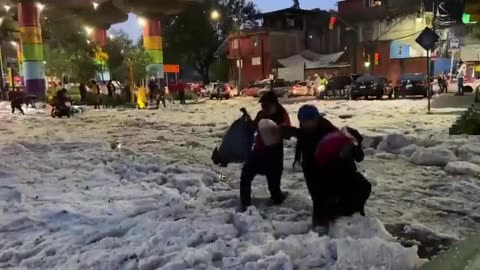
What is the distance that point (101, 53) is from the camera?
3666 cm

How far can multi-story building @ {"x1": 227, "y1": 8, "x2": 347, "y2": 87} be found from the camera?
51031 millimetres

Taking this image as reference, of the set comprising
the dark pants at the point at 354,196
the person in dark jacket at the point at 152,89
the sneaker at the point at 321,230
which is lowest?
the sneaker at the point at 321,230

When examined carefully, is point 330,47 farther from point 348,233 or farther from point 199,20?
point 348,233

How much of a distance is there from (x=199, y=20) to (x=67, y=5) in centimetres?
2915

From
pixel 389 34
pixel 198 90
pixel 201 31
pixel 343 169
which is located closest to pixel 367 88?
pixel 389 34

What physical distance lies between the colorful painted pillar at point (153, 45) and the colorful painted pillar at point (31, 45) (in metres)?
7.33

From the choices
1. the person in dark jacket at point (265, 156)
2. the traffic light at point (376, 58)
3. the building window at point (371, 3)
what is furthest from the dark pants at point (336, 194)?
the traffic light at point (376, 58)

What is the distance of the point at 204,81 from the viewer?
61281 millimetres

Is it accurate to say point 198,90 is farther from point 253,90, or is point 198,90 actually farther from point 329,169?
point 329,169

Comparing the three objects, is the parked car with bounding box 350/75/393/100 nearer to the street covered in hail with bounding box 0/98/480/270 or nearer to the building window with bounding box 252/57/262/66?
the street covered in hail with bounding box 0/98/480/270

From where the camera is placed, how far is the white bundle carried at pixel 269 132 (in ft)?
18.6

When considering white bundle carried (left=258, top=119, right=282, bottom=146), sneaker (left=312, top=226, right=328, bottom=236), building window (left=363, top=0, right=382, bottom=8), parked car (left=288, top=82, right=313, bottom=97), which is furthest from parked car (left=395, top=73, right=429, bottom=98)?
sneaker (left=312, top=226, right=328, bottom=236)

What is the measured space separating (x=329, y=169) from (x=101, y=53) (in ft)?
112

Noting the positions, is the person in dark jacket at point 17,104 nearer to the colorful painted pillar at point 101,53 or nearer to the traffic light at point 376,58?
the colorful painted pillar at point 101,53
